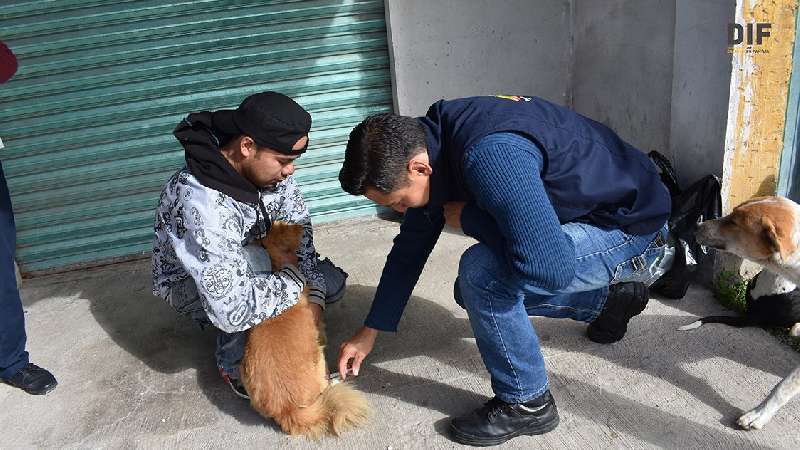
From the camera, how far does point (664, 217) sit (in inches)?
94.7

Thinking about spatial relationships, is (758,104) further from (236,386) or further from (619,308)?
(236,386)

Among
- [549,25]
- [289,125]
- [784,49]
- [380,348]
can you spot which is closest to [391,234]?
[380,348]

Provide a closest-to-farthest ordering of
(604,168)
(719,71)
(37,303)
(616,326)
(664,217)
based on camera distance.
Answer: (604,168)
(664,217)
(616,326)
(719,71)
(37,303)

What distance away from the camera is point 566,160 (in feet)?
6.89

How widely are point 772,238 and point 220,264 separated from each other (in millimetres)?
2068

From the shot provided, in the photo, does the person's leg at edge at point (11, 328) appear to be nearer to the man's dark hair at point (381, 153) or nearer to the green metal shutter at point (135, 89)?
the green metal shutter at point (135, 89)

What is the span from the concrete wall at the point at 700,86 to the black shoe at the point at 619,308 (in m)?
0.85

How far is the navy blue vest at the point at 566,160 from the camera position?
206 cm

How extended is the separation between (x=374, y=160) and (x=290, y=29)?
247 centimetres

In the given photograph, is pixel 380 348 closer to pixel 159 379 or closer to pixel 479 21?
pixel 159 379

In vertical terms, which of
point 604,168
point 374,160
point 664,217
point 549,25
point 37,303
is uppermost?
point 549,25

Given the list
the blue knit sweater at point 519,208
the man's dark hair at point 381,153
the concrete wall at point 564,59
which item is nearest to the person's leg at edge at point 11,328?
the man's dark hair at point 381,153

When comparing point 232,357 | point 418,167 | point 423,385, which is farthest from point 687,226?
point 232,357

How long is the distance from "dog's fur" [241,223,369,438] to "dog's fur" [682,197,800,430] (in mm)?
1465
